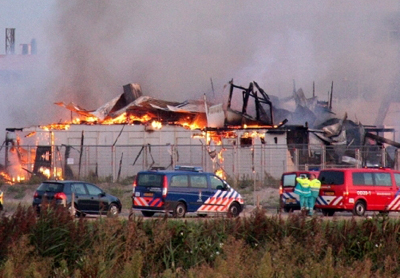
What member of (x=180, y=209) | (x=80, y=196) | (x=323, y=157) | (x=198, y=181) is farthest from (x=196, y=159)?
(x=80, y=196)

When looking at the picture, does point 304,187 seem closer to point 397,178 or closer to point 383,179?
point 383,179

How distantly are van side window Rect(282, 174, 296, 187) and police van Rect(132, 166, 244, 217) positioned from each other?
2.21 meters

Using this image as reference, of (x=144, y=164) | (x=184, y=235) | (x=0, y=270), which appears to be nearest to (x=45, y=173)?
(x=144, y=164)

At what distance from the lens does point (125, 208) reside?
30766 millimetres

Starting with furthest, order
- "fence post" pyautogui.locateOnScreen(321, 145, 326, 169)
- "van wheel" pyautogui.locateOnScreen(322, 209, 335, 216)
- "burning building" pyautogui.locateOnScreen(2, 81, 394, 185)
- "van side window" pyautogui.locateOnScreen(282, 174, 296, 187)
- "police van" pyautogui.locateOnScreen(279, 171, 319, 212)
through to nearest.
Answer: "burning building" pyautogui.locateOnScreen(2, 81, 394, 185) → "fence post" pyautogui.locateOnScreen(321, 145, 326, 169) → "van side window" pyautogui.locateOnScreen(282, 174, 296, 187) → "police van" pyautogui.locateOnScreen(279, 171, 319, 212) → "van wheel" pyautogui.locateOnScreen(322, 209, 335, 216)

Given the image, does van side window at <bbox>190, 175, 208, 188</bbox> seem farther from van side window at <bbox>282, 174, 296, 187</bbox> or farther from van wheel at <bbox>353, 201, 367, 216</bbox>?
van wheel at <bbox>353, 201, 367, 216</bbox>

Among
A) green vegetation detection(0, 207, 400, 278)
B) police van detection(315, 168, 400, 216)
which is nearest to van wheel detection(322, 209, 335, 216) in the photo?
police van detection(315, 168, 400, 216)

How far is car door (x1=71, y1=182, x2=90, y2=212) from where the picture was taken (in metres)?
25.2

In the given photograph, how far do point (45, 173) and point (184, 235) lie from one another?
2512cm

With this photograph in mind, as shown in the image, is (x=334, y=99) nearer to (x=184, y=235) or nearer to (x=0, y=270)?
(x=184, y=235)

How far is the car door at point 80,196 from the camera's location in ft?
82.7

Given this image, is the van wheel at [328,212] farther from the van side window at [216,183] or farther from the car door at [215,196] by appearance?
the van side window at [216,183]

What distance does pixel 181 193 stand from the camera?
1001 inches

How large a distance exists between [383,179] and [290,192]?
3032 mm
